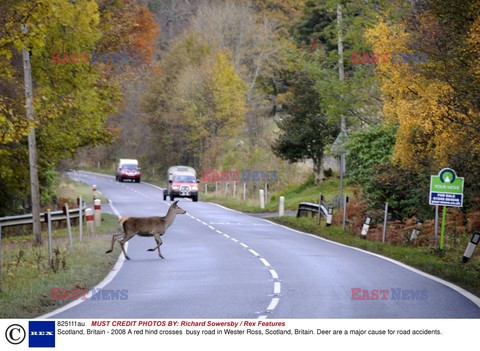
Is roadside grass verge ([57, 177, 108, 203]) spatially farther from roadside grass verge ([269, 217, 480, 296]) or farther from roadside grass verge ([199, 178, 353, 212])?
roadside grass verge ([269, 217, 480, 296])

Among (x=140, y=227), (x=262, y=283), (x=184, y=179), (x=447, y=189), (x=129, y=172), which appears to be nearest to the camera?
(x=262, y=283)

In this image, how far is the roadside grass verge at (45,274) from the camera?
13.6 metres

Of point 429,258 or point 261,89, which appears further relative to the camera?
point 261,89

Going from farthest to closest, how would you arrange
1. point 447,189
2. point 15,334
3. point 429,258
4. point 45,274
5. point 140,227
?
point 447,189 → point 429,258 → point 140,227 → point 45,274 → point 15,334

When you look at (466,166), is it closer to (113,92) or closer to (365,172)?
(365,172)

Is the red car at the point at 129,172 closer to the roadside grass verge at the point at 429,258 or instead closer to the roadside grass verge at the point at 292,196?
the roadside grass verge at the point at 292,196

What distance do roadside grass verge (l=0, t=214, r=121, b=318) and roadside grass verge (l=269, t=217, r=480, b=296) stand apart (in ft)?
23.9

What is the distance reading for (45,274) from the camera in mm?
17422

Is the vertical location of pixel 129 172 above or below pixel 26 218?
below

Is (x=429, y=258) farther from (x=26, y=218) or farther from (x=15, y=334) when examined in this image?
(x=26, y=218)

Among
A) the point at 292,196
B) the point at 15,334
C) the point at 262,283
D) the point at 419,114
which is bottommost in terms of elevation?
the point at 292,196

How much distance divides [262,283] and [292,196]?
3824cm

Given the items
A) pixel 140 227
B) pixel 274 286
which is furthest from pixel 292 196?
pixel 274 286

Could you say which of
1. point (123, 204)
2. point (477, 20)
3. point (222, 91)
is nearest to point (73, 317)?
point (477, 20)
